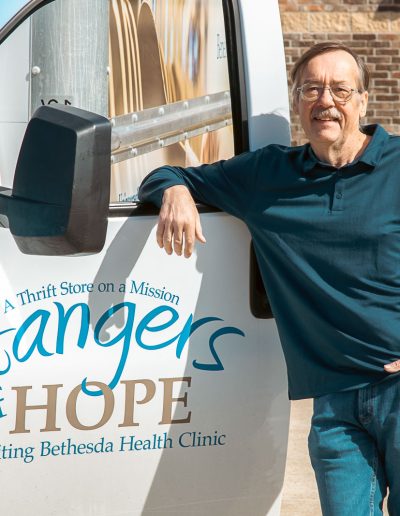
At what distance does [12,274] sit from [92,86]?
54cm

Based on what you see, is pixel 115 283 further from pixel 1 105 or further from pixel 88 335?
pixel 1 105

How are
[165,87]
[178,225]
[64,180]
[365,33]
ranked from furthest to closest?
[365,33] → [165,87] → [178,225] → [64,180]

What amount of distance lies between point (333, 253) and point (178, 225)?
36 centimetres

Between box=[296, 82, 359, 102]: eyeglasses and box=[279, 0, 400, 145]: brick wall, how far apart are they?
6576 mm

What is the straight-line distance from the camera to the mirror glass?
2395 mm

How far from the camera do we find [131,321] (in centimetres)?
235

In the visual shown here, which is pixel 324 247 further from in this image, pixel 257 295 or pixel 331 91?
pixel 331 91

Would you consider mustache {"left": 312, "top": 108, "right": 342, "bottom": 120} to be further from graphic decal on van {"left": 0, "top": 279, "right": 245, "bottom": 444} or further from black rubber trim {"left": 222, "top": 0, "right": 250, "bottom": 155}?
graphic decal on van {"left": 0, "top": 279, "right": 245, "bottom": 444}

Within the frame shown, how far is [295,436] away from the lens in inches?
202

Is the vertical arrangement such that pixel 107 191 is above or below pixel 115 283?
above

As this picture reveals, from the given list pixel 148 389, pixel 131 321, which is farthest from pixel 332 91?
pixel 148 389

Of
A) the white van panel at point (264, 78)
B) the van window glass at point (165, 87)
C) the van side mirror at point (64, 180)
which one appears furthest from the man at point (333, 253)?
the van side mirror at point (64, 180)

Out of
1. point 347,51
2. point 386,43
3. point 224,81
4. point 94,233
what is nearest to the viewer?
point 94,233

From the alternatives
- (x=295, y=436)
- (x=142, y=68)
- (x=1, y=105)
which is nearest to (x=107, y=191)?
(x=1, y=105)
